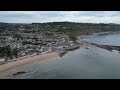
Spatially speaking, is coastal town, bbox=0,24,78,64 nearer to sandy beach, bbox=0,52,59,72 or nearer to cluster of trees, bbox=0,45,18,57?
cluster of trees, bbox=0,45,18,57

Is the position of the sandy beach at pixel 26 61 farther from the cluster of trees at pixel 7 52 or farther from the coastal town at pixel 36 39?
the cluster of trees at pixel 7 52

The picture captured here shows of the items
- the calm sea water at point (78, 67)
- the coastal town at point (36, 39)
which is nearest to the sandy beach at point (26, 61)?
the coastal town at point (36, 39)

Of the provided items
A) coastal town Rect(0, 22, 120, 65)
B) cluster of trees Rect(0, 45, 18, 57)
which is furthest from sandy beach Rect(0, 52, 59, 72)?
cluster of trees Rect(0, 45, 18, 57)

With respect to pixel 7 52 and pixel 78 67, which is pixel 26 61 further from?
pixel 78 67
